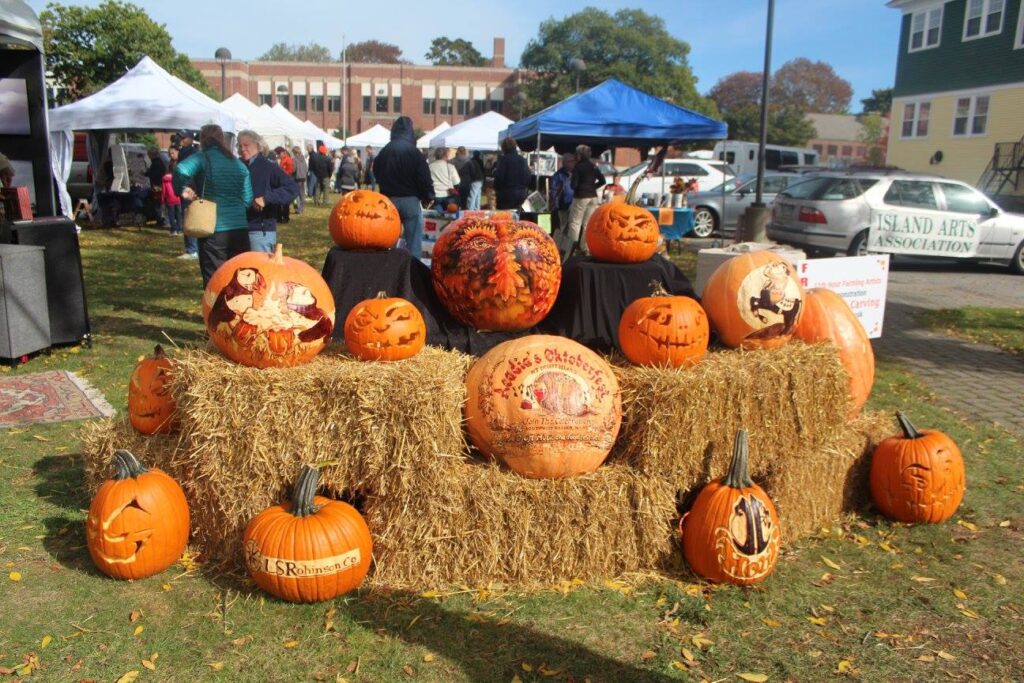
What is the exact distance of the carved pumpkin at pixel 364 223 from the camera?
16.8ft

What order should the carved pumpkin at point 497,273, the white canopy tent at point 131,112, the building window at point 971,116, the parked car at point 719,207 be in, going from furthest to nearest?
the building window at point 971,116
the parked car at point 719,207
the white canopy tent at point 131,112
the carved pumpkin at point 497,273

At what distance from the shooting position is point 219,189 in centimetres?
736

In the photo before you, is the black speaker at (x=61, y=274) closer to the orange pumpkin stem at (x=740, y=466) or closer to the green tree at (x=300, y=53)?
the orange pumpkin stem at (x=740, y=466)

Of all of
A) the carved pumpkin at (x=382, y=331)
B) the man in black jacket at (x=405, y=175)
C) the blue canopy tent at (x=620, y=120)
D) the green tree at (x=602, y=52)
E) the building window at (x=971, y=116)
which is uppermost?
the green tree at (x=602, y=52)

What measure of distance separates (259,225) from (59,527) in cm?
468

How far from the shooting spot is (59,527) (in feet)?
13.2

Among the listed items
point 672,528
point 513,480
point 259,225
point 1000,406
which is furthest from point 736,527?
point 259,225

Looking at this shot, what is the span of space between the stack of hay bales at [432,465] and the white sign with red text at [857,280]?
239 cm

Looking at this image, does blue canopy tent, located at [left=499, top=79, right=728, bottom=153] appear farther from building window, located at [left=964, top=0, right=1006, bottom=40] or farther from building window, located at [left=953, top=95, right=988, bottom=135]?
building window, located at [left=964, top=0, right=1006, bottom=40]

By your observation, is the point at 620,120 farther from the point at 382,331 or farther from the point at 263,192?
the point at 382,331

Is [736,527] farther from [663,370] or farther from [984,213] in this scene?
[984,213]

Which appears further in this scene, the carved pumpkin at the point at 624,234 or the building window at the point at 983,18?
the building window at the point at 983,18

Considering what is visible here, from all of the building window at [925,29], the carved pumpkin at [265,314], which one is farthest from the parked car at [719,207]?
the building window at [925,29]

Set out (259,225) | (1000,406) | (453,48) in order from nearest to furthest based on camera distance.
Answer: (1000,406)
(259,225)
(453,48)
